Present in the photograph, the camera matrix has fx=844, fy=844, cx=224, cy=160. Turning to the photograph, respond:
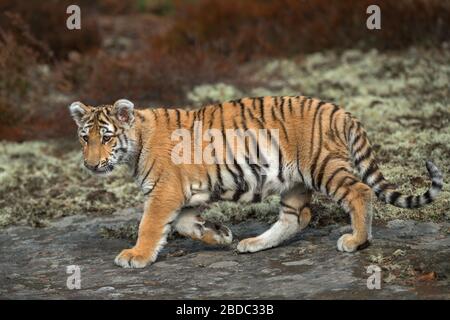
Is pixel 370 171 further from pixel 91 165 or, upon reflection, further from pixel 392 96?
pixel 392 96

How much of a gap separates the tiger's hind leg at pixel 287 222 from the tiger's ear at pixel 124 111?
1.16 metres

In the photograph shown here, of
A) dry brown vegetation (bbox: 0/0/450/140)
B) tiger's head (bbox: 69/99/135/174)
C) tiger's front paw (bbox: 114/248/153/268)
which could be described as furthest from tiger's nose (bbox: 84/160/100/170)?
dry brown vegetation (bbox: 0/0/450/140)

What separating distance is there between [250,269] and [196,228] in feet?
2.11

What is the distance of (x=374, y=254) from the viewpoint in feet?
17.6

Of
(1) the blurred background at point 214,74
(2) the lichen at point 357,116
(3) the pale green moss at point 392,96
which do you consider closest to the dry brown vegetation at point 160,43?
(1) the blurred background at point 214,74

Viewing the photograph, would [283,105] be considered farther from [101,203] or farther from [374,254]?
[101,203]

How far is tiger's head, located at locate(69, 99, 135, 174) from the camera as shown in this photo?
18.8 feet

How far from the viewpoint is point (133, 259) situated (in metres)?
5.66

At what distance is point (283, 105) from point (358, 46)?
8.28 m

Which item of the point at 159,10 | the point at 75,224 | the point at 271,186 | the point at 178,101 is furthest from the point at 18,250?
the point at 159,10

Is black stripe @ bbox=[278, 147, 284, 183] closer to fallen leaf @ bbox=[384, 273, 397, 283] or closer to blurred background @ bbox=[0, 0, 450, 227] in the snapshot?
blurred background @ bbox=[0, 0, 450, 227]

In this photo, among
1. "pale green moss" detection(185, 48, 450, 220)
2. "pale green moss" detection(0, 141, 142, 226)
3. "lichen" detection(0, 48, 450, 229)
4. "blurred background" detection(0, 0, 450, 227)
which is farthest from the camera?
"blurred background" detection(0, 0, 450, 227)

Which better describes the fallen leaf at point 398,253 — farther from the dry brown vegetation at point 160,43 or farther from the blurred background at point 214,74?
the dry brown vegetation at point 160,43

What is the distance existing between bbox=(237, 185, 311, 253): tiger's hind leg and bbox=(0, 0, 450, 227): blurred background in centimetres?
44
